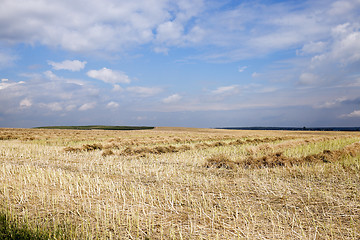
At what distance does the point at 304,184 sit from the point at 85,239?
667 centimetres

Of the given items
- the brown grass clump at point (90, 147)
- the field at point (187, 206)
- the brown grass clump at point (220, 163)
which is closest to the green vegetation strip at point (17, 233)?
the field at point (187, 206)

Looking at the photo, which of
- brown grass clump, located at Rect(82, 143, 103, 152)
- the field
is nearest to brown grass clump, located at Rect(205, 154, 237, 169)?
the field

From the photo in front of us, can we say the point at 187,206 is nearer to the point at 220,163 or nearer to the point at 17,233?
the point at 17,233

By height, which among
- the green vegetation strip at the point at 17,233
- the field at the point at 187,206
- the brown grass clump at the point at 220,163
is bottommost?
the green vegetation strip at the point at 17,233

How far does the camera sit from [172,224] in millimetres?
4961

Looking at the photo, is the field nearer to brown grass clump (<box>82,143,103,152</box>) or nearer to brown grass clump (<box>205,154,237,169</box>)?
brown grass clump (<box>205,154,237,169</box>)

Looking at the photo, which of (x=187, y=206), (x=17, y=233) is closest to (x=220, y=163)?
(x=187, y=206)

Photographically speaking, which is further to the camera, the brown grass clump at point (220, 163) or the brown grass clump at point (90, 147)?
the brown grass clump at point (90, 147)

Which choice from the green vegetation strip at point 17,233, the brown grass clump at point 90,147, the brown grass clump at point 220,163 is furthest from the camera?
the brown grass clump at point 90,147

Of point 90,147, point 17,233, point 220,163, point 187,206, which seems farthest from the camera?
point 90,147

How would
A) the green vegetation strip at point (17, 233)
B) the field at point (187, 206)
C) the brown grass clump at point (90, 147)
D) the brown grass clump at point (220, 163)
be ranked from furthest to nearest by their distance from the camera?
the brown grass clump at point (90, 147) < the brown grass clump at point (220, 163) < the field at point (187, 206) < the green vegetation strip at point (17, 233)

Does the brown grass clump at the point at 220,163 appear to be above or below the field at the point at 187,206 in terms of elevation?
above

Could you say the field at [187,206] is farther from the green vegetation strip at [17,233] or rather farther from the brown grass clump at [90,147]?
the brown grass clump at [90,147]

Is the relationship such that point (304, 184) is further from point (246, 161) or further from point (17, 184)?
point (17, 184)
